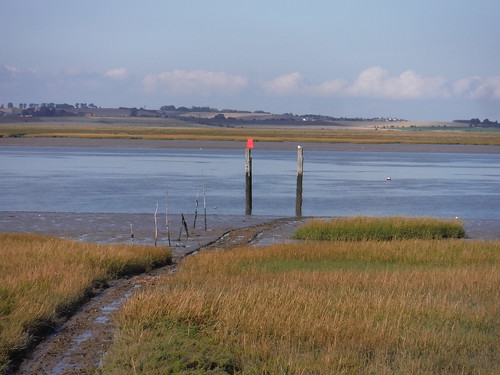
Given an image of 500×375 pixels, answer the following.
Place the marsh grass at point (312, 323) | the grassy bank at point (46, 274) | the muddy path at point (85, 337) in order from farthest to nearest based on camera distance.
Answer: the grassy bank at point (46, 274)
the muddy path at point (85, 337)
the marsh grass at point (312, 323)

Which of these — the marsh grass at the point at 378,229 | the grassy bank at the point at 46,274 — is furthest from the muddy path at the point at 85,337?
the marsh grass at the point at 378,229

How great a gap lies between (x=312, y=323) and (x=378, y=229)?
1257cm

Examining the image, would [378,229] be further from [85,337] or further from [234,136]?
[234,136]

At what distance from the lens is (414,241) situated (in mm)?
20812

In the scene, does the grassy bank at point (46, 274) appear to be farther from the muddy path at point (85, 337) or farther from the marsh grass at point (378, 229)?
the marsh grass at point (378, 229)

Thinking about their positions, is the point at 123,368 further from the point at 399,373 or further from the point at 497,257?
the point at 497,257

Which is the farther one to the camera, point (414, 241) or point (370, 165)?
point (370, 165)

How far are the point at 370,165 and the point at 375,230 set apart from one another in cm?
4572

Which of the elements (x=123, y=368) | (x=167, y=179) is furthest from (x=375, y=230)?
(x=167, y=179)

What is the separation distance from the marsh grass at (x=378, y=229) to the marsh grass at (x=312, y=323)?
678 cm

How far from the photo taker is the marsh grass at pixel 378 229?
2262 cm

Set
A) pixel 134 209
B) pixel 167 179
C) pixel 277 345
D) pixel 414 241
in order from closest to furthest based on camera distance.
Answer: pixel 277 345 < pixel 414 241 < pixel 134 209 < pixel 167 179

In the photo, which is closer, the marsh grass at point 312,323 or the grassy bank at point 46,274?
the marsh grass at point 312,323

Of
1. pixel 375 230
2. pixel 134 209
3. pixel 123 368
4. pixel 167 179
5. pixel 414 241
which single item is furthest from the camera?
pixel 167 179
